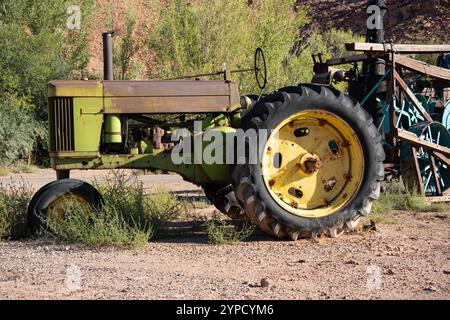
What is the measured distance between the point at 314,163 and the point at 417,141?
2879 millimetres

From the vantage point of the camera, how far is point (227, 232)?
8125 millimetres

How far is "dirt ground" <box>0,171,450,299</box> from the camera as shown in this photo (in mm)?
5801

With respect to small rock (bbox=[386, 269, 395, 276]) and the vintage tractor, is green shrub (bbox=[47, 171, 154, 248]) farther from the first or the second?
small rock (bbox=[386, 269, 395, 276])

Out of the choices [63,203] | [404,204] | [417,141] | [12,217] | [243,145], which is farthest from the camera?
[404,204]

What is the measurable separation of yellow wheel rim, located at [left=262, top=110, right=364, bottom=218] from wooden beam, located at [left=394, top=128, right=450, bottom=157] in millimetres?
2254

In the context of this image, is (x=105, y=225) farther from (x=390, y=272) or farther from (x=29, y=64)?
(x=29, y=64)

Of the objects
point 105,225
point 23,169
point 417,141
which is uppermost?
point 417,141

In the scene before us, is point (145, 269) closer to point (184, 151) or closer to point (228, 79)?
point (184, 151)

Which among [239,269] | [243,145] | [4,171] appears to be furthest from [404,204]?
[4,171]

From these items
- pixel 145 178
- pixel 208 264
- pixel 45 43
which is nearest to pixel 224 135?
pixel 208 264

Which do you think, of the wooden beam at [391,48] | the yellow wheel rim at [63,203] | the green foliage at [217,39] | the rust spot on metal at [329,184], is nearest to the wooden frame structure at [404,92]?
the wooden beam at [391,48]

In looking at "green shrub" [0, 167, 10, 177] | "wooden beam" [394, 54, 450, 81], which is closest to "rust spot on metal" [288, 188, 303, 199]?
"wooden beam" [394, 54, 450, 81]

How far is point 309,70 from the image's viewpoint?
79.5 feet
